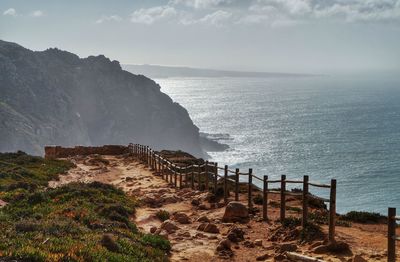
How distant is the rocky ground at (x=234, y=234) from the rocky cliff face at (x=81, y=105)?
117 metres

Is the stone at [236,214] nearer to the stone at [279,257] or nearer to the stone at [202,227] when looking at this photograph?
the stone at [202,227]

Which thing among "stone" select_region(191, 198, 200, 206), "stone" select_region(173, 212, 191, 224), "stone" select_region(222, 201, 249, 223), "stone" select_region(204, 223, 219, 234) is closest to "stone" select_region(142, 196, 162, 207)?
"stone" select_region(191, 198, 200, 206)

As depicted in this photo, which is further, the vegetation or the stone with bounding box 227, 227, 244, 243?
the vegetation

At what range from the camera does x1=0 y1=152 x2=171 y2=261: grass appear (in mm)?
8617

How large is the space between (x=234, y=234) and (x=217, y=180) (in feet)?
44.7

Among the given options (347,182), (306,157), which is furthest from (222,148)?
(347,182)

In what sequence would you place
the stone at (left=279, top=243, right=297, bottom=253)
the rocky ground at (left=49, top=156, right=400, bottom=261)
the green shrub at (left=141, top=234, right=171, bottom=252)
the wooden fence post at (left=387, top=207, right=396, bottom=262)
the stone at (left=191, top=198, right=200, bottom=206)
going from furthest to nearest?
1. the stone at (left=191, top=198, right=200, bottom=206)
2. the green shrub at (left=141, top=234, right=171, bottom=252)
3. the stone at (left=279, top=243, right=297, bottom=253)
4. the rocky ground at (left=49, top=156, right=400, bottom=261)
5. the wooden fence post at (left=387, top=207, right=396, bottom=262)

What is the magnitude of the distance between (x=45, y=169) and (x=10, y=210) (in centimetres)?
2164

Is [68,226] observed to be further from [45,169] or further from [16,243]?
[45,169]

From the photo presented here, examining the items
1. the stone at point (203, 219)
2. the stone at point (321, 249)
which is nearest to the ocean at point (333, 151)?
the stone at point (203, 219)

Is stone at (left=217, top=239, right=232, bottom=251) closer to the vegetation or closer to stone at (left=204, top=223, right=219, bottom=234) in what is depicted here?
stone at (left=204, top=223, right=219, bottom=234)

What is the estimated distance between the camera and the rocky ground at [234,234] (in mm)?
11820

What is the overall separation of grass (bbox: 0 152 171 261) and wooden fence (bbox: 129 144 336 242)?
14.0 ft

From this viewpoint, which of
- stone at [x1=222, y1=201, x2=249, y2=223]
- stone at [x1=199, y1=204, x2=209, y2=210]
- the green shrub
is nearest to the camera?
the green shrub
